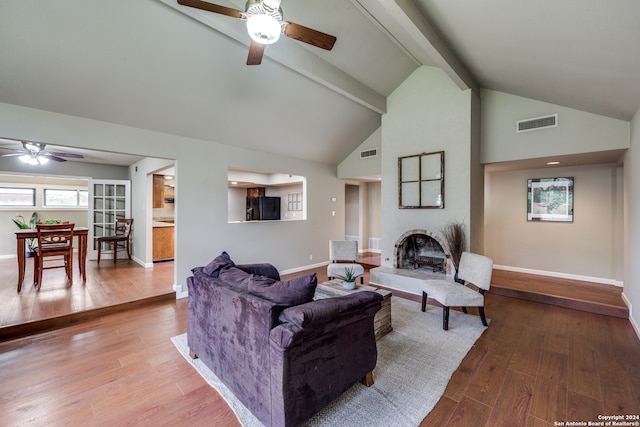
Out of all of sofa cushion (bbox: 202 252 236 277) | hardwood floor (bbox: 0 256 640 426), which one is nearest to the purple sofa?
sofa cushion (bbox: 202 252 236 277)

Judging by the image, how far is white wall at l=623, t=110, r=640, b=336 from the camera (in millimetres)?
2875

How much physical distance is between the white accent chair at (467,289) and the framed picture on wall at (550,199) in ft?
8.48

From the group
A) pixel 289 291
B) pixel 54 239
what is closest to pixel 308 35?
pixel 289 291

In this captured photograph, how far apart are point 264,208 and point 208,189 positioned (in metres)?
2.46

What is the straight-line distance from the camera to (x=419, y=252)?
16.0 feet

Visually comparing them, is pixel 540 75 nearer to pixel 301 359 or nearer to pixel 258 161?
pixel 301 359

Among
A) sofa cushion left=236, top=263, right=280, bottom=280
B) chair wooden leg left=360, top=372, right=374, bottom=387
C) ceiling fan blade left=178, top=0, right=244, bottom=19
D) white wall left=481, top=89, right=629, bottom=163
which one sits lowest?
chair wooden leg left=360, top=372, right=374, bottom=387

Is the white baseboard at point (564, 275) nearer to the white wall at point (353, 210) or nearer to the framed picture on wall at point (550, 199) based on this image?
the framed picture on wall at point (550, 199)

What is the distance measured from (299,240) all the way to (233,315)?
4.07 meters

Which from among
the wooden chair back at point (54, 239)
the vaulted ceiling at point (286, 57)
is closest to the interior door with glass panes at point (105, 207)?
the wooden chair back at point (54, 239)

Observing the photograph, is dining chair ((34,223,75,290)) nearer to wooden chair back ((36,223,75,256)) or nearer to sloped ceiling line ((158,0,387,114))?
wooden chair back ((36,223,75,256))

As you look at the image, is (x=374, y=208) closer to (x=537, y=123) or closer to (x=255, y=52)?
(x=537, y=123)

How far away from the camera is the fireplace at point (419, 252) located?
180 inches

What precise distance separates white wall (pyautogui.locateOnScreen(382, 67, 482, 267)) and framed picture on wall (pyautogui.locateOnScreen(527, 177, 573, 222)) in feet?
4.58
